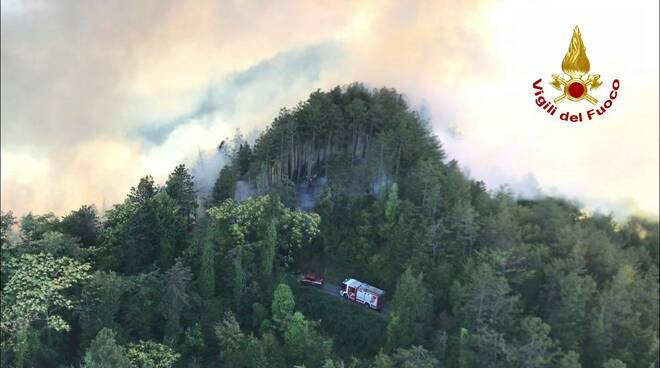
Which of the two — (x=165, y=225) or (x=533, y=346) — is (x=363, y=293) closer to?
(x=533, y=346)

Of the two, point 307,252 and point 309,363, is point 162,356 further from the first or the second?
point 307,252

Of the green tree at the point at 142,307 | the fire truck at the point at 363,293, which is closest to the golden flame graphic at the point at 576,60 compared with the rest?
the fire truck at the point at 363,293

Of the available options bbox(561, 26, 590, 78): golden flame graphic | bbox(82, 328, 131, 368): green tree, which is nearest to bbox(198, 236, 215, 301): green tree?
bbox(82, 328, 131, 368): green tree

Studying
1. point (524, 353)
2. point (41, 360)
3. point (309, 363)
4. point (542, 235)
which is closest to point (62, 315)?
point (41, 360)

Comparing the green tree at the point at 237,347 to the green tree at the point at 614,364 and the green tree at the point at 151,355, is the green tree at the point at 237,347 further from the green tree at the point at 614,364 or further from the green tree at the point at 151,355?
the green tree at the point at 614,364

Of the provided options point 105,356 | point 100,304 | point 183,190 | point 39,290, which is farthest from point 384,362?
point 39,290

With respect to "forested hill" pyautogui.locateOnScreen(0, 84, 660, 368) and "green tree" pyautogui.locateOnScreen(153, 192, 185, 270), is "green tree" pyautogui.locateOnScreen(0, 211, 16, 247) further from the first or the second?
"green tree" pyautogui.locateOnScreen(153, 192, 185, 270)
